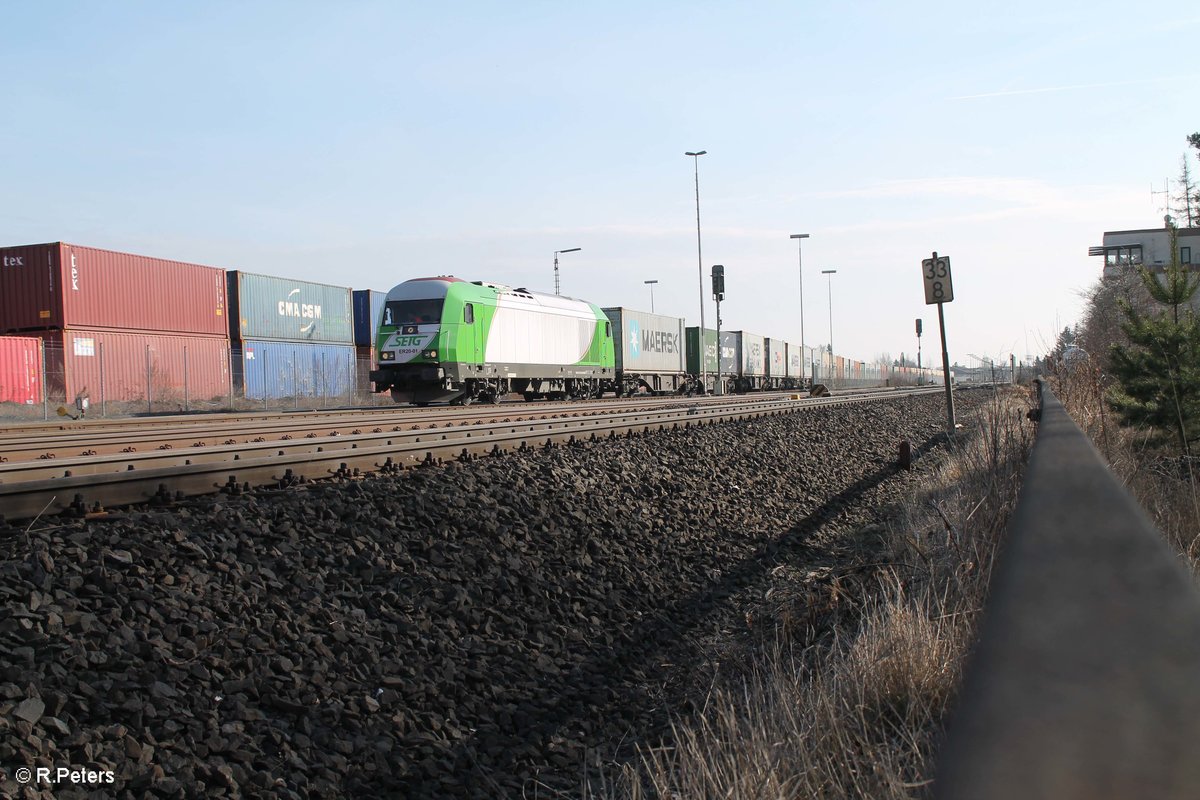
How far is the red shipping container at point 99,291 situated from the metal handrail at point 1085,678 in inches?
1271

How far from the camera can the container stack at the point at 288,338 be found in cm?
3281

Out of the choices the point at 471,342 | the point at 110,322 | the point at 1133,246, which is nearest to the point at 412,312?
the point at 471,342

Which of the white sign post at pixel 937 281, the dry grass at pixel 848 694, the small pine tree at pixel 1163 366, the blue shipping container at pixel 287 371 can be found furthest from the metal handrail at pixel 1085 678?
the blue shipping container at pixel 287 371

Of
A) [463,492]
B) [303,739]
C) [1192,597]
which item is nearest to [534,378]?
[463,492]

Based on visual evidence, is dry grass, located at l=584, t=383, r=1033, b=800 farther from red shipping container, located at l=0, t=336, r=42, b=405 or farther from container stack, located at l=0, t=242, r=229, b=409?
red shipping container, located at l=0, t=336, r=42, b=405

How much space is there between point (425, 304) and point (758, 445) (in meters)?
11.4

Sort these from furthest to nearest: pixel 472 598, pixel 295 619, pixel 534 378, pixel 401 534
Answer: pixel 534 378, pixel 401 534, pixel 472 598, pixel 295 619

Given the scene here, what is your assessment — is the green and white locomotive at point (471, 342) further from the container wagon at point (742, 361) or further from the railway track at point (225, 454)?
the container wagon at point (742, 361)

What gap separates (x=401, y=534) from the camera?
6.52 metres

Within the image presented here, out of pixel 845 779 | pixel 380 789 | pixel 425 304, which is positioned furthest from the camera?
pixel 425 304

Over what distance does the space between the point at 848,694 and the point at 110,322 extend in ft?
102

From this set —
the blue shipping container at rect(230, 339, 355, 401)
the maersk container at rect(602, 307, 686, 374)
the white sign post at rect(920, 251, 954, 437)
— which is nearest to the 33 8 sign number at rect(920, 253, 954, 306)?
the white sign post at rect(920, 251, 954, 437)

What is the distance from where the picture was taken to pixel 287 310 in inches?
1422

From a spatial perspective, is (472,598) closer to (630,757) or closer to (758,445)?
(630,757)
